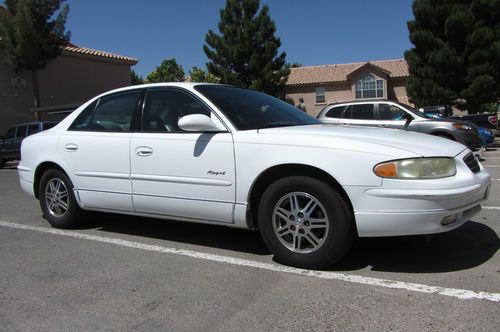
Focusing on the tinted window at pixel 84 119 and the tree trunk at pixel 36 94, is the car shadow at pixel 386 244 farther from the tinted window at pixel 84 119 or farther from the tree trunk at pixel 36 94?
the tree trunk at pixel 36 94

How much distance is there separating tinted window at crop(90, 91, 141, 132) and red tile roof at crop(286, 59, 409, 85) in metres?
40.0

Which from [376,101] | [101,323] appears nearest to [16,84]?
[376,101]

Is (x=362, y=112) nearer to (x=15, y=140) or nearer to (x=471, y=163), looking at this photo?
(x=471, y=163)

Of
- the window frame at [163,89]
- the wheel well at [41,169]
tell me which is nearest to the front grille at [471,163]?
the window frame at [163,89]

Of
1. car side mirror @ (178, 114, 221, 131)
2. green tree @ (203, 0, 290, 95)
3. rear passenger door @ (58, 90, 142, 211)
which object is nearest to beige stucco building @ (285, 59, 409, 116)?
green tree @ (203, 0, 290, 95)

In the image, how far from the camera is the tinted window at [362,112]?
1215 centimetres

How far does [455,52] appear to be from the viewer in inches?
915

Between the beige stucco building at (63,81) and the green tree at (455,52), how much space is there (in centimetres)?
1725

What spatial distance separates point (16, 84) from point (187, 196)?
2330cm

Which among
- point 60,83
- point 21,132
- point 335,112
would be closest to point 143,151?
point 335,112

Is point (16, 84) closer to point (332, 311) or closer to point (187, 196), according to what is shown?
point (187, 196)

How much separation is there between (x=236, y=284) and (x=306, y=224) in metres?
0.71

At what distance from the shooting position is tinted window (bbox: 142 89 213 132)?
4691 mm

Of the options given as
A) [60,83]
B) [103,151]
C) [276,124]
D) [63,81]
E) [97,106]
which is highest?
[63,81]
